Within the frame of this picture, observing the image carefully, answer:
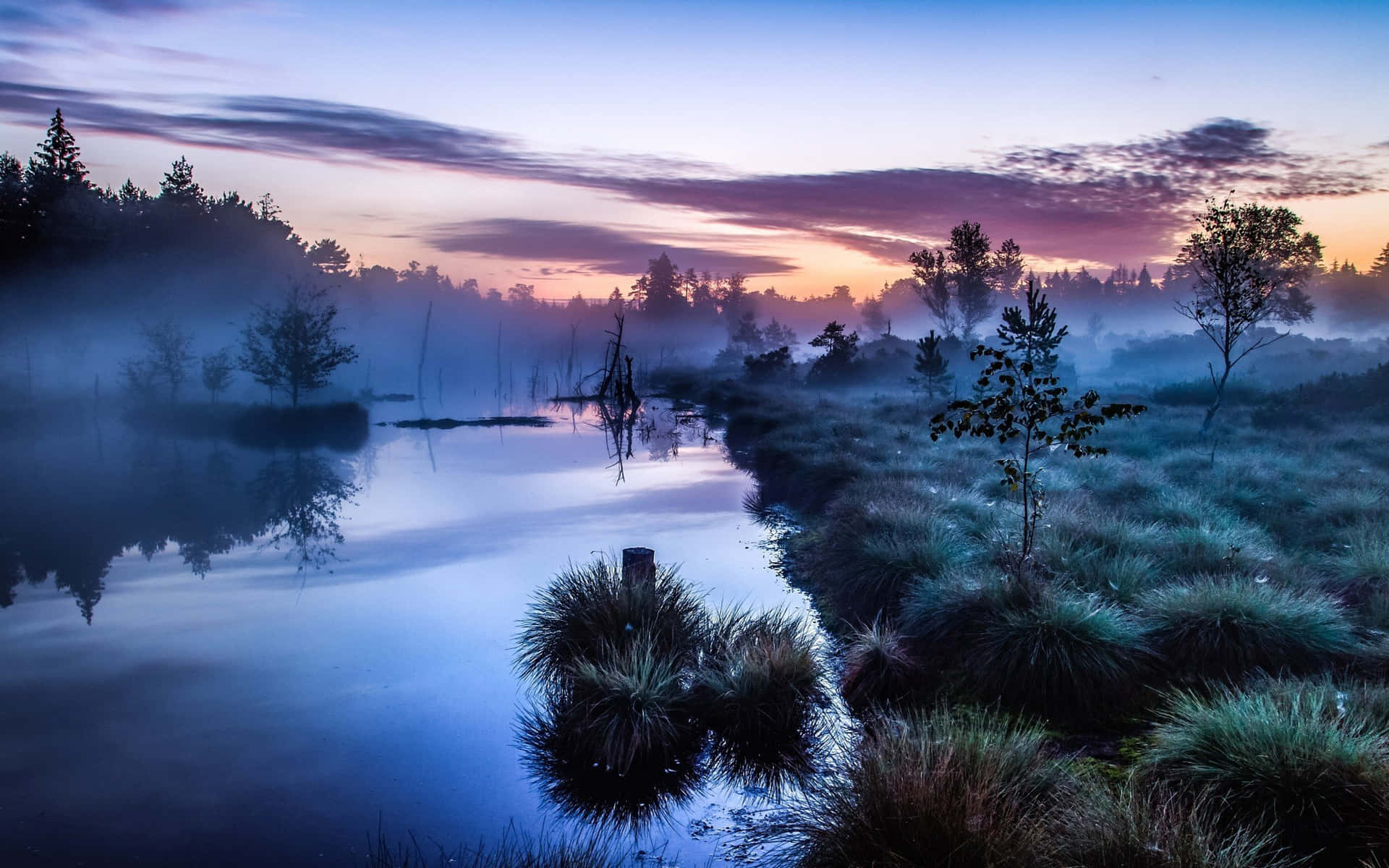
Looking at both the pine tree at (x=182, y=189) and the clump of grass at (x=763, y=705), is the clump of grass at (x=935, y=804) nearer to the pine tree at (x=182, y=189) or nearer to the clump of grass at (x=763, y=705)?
the clump of grass at (x=763, y=705)

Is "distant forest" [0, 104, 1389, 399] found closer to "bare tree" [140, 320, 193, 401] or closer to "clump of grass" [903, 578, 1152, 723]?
"bare tree" [140, 320, 193, 401]

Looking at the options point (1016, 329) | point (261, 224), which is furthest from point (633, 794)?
point (261, 224)

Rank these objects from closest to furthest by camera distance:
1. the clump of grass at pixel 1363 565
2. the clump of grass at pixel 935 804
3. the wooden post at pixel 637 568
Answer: the clump of grass at pixel 935 804
the wooden post at pixel 637 568
the clump of grass at pixel 1363 565

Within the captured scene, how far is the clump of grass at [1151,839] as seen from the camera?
13.0 ft

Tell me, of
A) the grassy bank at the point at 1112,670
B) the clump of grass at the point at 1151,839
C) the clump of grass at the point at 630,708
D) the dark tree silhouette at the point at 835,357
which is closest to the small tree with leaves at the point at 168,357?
the dark tree silhouette at the point at 835,357

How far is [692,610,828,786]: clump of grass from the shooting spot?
726 cm

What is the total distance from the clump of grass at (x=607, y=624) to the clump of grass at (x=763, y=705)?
2.02 ft

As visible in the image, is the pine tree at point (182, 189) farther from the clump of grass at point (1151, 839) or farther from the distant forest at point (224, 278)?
the clump of grass at point (1151, 839)

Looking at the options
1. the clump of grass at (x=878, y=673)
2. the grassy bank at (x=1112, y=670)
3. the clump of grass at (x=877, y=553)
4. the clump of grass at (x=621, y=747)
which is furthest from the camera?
the clump of grass at (x=877, y=553)

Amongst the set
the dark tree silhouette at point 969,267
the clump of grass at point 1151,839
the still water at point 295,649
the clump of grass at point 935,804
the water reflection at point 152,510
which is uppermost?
the dark tree silhouette at point 969,267

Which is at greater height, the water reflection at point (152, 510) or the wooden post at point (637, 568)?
the wooden post at point (637, 568)

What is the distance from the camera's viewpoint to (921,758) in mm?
5051

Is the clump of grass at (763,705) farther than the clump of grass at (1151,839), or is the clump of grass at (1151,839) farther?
the clump of grass at (763,705)

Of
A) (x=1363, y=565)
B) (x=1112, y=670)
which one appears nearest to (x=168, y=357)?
(x=1112, y=670)
